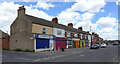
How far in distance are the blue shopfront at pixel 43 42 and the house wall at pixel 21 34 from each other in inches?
42.0

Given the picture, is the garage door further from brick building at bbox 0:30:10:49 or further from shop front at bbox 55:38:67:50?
brick building at bbox 0:30:10:49

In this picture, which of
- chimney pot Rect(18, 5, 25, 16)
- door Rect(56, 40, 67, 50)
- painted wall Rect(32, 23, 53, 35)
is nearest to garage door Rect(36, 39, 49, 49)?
painted wall Rect(32, 23, 53, 35)

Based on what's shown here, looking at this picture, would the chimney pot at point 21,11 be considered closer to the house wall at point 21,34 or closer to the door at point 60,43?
the house wall at point 21,34

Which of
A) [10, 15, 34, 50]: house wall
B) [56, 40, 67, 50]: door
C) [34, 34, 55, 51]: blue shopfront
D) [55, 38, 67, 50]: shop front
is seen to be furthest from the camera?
[56, 40, 67, 50]: door

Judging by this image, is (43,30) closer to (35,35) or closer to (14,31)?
(35,35)

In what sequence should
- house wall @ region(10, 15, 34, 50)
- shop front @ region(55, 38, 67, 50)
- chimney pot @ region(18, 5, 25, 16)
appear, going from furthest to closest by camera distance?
1. shop front @ region(55, 38, 67, 50)
2. chimney pot @ region(18, 5, 25, 16)
3. house wall @ region(10, 15, 34, 50)

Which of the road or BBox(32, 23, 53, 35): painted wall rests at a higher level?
BBox(32, 23, 53, 35): painted wall

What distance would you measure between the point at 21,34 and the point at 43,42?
5.57 metres

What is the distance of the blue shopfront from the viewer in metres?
24.9

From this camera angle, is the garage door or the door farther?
the door

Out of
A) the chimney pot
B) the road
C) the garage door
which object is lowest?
the road

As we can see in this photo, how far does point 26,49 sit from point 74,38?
2051 cm

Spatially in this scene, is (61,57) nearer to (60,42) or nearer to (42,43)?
(42,43)

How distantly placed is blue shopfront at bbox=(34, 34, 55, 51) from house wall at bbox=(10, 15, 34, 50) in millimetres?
1067
